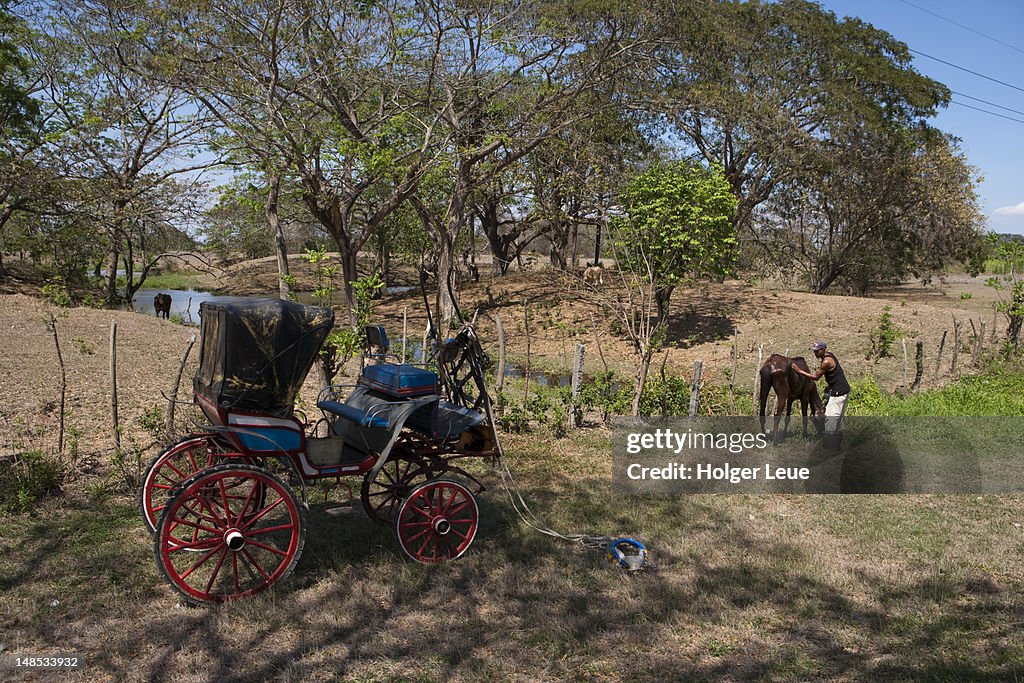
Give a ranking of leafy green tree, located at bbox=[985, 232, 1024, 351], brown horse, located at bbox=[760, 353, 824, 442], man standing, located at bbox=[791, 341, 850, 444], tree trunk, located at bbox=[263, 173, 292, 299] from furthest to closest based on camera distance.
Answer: leafy green tree, located at bbox=[985, 232, 1024, 351]
tree trunk, located at bbox=[263, 173, 292, 299]
brown horse, located at bbox=[760, 353, 824, 442]
man standing, located at bbox=[791, 341, 850, 444]

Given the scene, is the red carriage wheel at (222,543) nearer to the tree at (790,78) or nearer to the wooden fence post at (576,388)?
the wooden fence post at (576,388)

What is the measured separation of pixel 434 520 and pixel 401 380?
112 cm

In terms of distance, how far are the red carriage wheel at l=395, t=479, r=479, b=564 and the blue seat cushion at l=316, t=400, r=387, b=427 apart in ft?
2.00

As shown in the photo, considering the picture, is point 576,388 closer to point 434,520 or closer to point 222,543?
point 434,520

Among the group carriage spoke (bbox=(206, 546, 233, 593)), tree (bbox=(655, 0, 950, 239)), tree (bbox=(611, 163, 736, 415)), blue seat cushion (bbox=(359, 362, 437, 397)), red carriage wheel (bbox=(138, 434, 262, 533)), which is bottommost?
carriage spoke (bbox=(206, 546, 233, 593))

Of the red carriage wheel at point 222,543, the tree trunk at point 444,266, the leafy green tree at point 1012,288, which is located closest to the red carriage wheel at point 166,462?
the red carriage wheel at point 222,543

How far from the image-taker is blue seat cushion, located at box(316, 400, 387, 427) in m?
5.50

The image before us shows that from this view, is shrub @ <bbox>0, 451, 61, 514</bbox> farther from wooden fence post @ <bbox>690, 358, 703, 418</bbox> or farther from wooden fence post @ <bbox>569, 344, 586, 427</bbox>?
wooden fence post @ <bbox>690, 358, 703, 418</bbox>

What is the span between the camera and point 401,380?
224 inches

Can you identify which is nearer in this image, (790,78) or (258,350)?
(258,350)

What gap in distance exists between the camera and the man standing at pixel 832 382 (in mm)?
9305

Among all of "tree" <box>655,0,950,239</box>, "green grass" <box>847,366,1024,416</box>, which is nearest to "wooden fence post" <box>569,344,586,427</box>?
"green grass" <box>847,366,1024,416</box>

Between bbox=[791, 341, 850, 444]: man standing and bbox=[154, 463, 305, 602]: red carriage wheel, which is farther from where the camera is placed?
bbox=[791, 341, 850, 444]: man standing

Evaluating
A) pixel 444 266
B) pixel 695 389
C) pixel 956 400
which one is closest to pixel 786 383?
pixel 695 389
